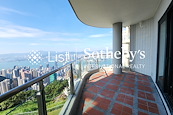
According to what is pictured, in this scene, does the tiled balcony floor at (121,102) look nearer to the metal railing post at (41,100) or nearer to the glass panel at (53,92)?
the glass panel at (53,92)

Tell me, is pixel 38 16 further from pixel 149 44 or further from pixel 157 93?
pixel 157 93

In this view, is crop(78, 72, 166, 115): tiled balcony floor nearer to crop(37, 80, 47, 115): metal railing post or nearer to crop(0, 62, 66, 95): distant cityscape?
crop(0, 62, 66, 95): distant cityscape

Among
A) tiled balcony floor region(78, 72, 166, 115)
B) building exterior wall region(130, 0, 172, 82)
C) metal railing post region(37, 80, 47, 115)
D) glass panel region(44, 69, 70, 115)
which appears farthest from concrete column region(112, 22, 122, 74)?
metal railing post region(37, 80, 47, 115)

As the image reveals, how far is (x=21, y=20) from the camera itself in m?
7.80

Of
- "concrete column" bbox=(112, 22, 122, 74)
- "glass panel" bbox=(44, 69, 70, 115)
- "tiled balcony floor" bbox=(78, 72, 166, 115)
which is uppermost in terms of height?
"concrete column" bbox=(112, 22, 122, 74)

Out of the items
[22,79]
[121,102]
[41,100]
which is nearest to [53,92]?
[41,100]

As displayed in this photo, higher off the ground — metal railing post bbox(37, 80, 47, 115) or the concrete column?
the concrete column

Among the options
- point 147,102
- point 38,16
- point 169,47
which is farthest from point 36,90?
point 38,16

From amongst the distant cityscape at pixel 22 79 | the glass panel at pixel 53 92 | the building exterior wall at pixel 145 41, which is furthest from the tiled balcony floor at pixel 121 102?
the building exterior wall at pixel 145 41

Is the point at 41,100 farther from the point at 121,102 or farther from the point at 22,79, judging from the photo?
the point at 121,102

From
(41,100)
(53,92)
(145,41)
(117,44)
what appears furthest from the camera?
(117,44)

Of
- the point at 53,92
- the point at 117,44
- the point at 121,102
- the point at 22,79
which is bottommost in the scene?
the point at 121,102

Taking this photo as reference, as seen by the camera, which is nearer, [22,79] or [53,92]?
[53,92]

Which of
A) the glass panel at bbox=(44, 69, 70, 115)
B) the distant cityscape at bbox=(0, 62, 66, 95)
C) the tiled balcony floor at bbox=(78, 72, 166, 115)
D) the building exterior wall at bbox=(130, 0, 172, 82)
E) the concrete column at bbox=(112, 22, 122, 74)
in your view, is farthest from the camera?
the concrete column at bbox=(112, 22, 122, 74)
